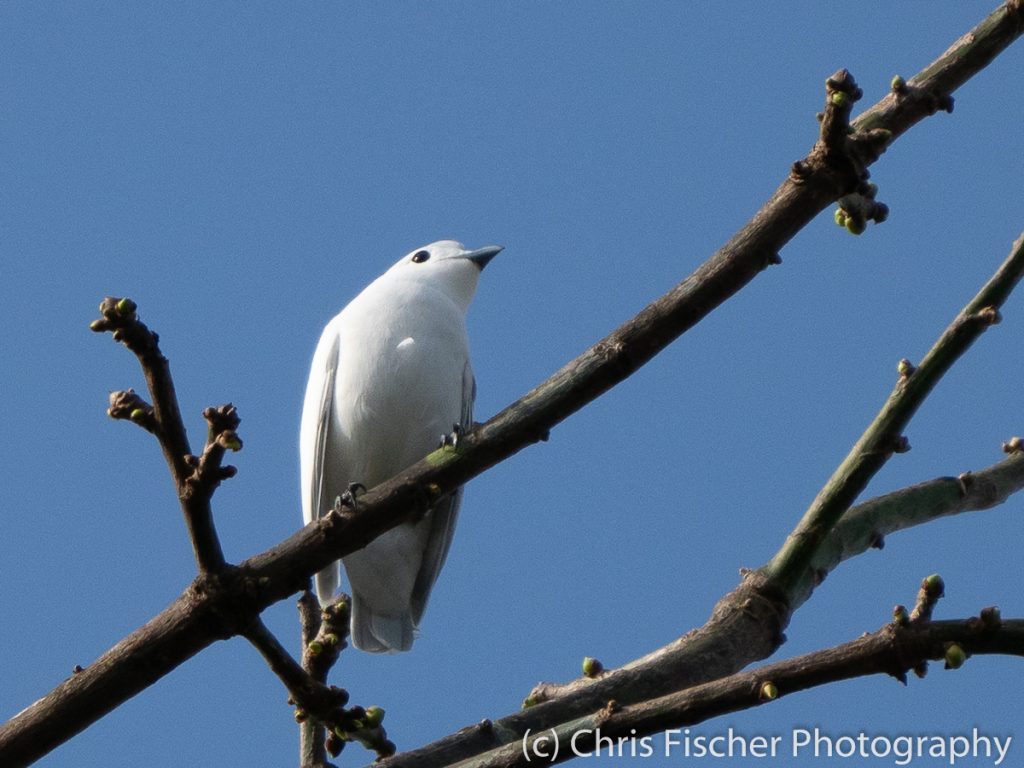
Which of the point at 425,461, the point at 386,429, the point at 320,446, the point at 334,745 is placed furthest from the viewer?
the point at 320,446

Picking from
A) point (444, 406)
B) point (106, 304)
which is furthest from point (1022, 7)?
point (444, 406)

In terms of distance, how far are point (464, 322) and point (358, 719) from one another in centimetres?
385

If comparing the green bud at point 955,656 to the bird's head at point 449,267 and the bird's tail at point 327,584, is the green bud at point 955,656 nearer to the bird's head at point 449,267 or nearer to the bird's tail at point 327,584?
the bird's tail at point 327,584

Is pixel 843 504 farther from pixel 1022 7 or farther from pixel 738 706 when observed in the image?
pixel 1022 7

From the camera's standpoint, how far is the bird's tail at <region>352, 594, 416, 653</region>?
6695 millimetres

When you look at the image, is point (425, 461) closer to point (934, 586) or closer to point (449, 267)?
point (934, 586)

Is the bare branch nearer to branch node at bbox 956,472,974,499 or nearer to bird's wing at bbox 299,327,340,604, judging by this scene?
branch node at bbox 956,472,974,499

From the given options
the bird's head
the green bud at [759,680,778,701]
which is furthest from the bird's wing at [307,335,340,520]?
the green bud at [759,680,778,701]

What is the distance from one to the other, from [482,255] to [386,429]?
189 centimetres

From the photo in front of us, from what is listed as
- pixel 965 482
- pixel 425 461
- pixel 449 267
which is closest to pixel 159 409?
pixel 425 461

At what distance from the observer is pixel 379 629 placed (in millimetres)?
6707

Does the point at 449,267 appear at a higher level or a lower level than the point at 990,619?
higher

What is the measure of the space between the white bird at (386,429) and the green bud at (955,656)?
12.3 feet

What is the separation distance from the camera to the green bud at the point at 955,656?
3000 mm
